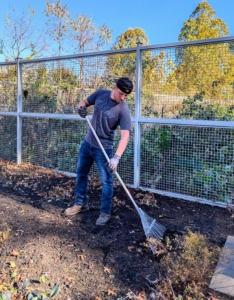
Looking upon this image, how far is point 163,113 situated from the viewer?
386 cm

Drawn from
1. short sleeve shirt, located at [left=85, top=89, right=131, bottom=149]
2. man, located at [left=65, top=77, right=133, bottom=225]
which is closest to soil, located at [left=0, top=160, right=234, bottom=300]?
man, located at [left=65, top=77, right=133, bottom=225]

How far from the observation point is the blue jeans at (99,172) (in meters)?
3.01

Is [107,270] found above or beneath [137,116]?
beneath

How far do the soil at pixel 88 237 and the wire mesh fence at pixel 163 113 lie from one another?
0.37m

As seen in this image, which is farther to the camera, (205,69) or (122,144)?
(205,69)

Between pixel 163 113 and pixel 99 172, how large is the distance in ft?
4.55

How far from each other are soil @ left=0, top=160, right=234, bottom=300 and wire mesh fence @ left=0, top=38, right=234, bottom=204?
0.37 meters

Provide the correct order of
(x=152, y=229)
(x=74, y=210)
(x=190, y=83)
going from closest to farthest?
(x=152, y=229) < (x=74, y=210) < (x=190, y=83)

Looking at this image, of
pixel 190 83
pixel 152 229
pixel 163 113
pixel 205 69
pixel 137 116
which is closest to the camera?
pixel 152 229

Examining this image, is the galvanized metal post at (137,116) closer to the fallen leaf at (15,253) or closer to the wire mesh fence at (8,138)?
the fallen leaf at (15,253)

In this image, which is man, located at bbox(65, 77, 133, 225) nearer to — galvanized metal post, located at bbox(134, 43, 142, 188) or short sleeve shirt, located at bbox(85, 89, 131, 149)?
short sleeve shirt, located at bbox(85, 89, 131, 149)

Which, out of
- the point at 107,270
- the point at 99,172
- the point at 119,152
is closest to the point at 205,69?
the point at 119,152

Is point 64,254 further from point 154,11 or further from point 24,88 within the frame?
point 154,11

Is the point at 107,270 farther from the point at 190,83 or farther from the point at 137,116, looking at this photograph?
the point at 190,83
